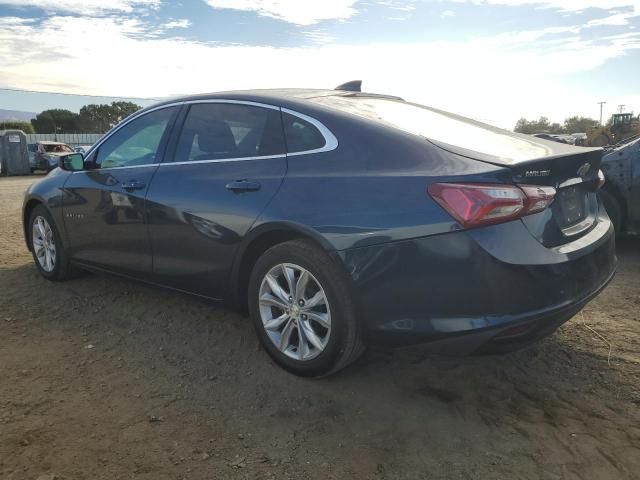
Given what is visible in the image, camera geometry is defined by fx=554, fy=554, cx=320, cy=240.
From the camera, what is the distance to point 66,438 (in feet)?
8.80

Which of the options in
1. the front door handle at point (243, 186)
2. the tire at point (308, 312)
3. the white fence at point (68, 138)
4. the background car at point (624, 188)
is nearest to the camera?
the tire at point (308, 312)

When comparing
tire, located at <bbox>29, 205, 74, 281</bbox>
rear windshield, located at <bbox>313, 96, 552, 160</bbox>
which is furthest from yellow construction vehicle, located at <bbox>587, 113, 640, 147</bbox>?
tire, located at <bbox>29, 205, 74, 281</bbox>

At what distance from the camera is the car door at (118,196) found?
4004 mm

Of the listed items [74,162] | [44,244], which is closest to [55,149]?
[44,244]

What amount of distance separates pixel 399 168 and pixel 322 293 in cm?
78

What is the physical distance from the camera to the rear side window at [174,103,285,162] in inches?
133

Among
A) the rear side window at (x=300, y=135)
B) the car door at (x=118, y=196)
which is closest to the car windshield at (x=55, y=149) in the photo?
the car door at (x=118, y=196)

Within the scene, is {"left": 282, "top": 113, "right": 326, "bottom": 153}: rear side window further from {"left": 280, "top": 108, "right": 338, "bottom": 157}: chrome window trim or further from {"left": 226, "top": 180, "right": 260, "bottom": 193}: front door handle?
{"left": 226, "top": 180, "right": 260, "bottom": 193}: front door handle

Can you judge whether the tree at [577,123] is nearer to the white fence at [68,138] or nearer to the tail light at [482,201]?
the white fence at [68,138]

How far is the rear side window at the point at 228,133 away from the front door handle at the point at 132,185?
0.35 m

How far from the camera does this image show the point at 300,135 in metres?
3.24

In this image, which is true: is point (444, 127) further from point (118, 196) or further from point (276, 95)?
point (118, 196)

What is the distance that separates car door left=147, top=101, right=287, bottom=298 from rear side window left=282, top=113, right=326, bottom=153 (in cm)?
6

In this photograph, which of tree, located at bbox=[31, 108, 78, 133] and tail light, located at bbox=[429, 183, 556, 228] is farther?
tree, located at bbox=[31, 108, 78, 133]
